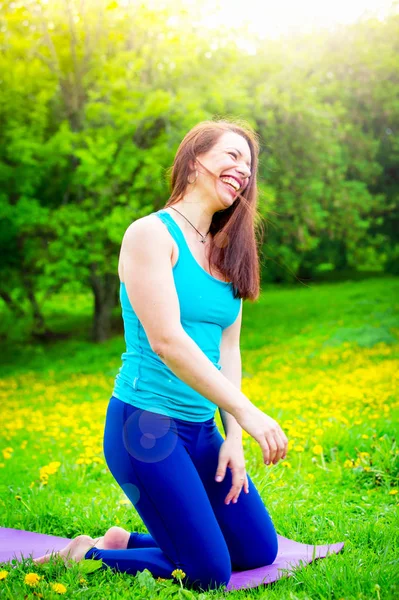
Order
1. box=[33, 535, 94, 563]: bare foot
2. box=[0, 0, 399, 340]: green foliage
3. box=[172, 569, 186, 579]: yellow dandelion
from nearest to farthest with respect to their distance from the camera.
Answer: box=[172, 569, 186, 579]: yellow dandelion
box=[33, 535, 94, 563]: bare foot
box=[0, 0, 399, 340]: green foliage

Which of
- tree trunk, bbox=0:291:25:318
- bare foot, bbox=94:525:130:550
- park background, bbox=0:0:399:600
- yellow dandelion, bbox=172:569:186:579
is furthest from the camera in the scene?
tree trunk, bbox=0:291:25:318

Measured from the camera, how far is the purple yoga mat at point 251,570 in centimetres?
280

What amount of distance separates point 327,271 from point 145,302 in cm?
2393

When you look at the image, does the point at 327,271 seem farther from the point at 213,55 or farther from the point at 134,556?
the point at 134,556

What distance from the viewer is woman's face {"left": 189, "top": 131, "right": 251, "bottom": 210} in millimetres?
2879

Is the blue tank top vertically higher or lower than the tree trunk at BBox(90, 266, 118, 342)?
higher

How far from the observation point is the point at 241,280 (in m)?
2.92

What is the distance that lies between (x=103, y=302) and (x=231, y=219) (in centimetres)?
1253

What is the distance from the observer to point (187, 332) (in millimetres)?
2781

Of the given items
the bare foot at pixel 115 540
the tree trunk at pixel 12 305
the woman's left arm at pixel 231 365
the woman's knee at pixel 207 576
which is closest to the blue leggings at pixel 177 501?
the woman's knee at pixel 207 576

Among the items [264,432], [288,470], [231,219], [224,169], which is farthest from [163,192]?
[264,432]

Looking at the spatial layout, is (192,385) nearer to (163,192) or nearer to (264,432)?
(264,432)

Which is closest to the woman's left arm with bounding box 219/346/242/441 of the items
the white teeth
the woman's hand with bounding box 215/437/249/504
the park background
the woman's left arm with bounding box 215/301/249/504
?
the woman's left arm with bounding box 215/301/249/504

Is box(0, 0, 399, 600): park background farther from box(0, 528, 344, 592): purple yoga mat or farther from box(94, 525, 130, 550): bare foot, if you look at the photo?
box(94, 525, 130, 550): bare foot
